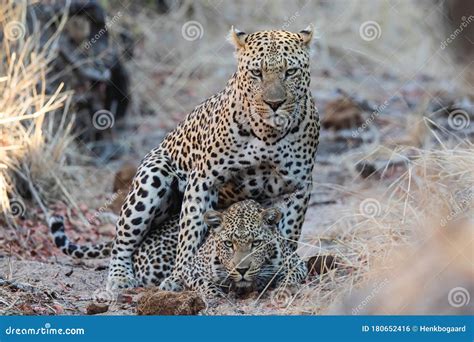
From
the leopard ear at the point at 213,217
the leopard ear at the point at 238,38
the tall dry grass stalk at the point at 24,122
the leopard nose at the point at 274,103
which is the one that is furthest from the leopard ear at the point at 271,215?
the tall dry grass stalk at the point at 24,122

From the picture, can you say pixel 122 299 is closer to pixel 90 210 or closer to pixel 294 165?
pixel 294 165

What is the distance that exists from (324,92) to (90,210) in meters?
4.76

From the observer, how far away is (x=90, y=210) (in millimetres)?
13094

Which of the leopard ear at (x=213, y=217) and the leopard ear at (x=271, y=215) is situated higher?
the leopard ear at (x=271, y=215)

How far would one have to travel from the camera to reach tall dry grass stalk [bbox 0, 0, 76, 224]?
39.9 feet

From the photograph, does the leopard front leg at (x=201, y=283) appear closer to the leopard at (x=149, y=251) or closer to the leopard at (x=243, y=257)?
the leopard at (x=243, y=257)

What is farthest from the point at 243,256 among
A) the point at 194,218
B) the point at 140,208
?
the point at 140,208

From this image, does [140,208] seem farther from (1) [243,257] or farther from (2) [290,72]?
(2) [290,72]

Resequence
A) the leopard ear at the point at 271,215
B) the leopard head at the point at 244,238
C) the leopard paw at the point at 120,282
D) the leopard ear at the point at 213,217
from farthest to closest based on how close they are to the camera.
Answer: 1. the leopard paw at the point at 120,282
2. the leopard ear at the point at 213,217
3. the leopard ear at the point at 271,215
4. the leopard head at the point at 244,238

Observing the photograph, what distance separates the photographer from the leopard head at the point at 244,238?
360 inches

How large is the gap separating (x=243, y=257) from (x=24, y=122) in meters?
4.78

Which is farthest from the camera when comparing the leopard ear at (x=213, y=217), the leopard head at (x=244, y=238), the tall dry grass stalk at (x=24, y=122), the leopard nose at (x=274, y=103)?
the tall dry grass stalk at (x=24, y=122)

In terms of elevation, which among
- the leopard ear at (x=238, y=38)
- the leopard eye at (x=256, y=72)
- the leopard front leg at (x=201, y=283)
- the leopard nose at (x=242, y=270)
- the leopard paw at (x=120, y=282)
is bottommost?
the leopard paw at (x=120, y=282)

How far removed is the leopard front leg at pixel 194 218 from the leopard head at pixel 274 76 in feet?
2.34
